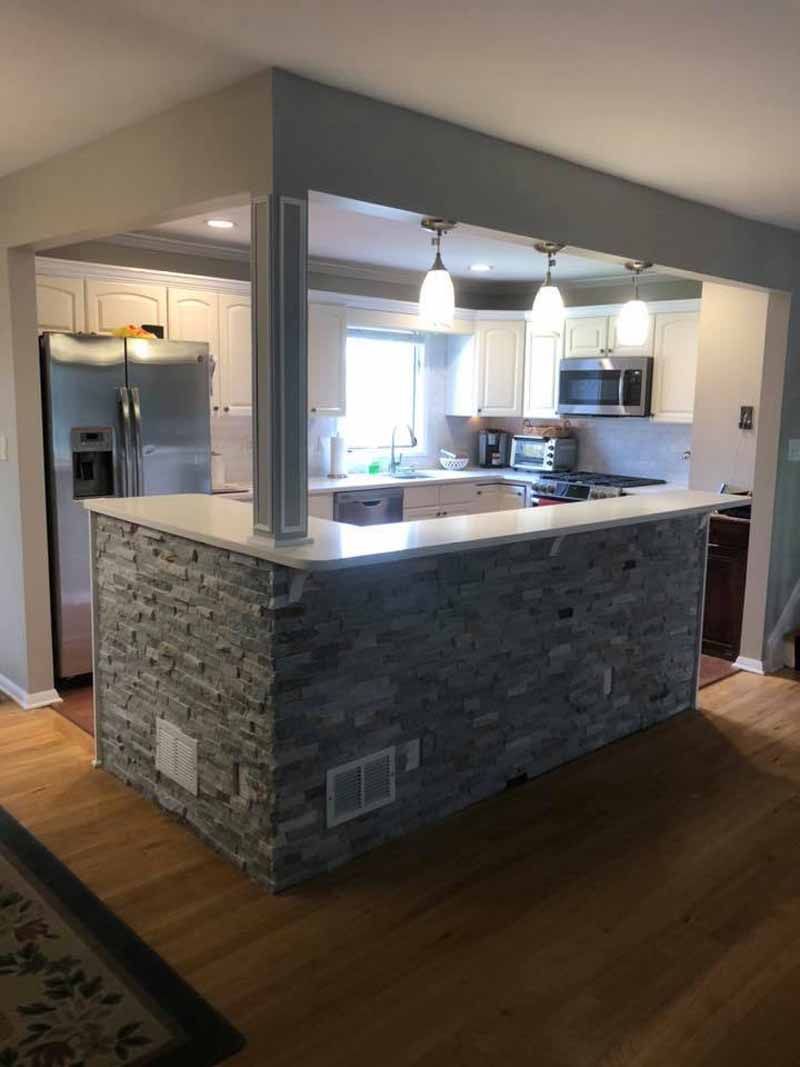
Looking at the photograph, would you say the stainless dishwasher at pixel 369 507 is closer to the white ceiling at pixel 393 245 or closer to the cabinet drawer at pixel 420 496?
the cabinet drawer at pixel 420 496

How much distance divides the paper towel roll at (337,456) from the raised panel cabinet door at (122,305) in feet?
4.85

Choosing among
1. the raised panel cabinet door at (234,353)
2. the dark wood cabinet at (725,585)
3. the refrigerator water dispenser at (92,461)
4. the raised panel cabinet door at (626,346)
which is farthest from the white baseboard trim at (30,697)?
the raised panel cabinet door at (626,346)

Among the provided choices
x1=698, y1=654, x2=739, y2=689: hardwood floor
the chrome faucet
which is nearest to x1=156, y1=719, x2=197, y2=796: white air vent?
x1=698, y1=654, x2=739, y2=689: hardwood floor

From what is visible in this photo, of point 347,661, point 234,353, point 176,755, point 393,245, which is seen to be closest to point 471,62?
point 347,661

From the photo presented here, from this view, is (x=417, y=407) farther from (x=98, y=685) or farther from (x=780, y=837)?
(x=780, y=837)

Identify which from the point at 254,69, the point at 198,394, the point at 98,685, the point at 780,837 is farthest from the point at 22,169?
the point at 780,837

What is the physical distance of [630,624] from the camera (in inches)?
146

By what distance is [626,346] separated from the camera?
572 centimetres

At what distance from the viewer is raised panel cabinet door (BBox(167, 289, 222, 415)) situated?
474 cm

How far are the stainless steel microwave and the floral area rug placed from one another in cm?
435

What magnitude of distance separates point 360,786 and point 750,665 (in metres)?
2.87

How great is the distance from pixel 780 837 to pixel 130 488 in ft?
10.6

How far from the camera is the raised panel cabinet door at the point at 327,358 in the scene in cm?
547

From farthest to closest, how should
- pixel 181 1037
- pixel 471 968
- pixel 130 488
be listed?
pixel 130 488 → pixel 471 968 → pixel 181 1037
